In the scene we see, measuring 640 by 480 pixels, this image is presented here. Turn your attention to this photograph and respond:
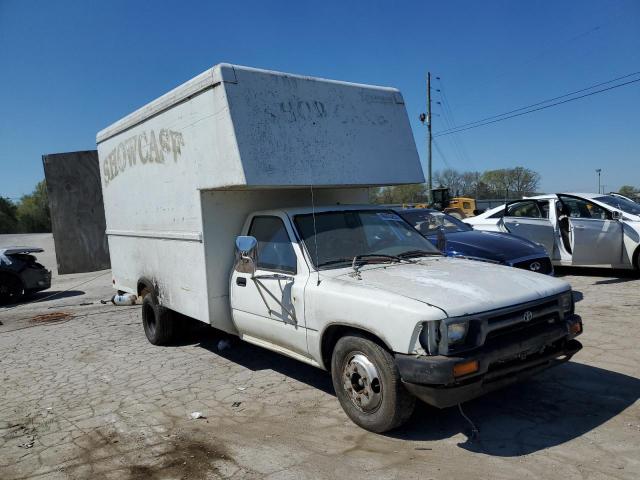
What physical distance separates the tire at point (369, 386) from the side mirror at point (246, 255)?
122 centimetres

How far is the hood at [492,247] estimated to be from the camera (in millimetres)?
7449

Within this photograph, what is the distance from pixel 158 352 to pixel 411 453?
13.3ft

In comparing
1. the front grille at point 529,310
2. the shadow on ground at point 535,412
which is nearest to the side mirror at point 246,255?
the shadow on ground at point 535,412

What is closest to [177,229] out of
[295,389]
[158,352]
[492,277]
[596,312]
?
[158,352]

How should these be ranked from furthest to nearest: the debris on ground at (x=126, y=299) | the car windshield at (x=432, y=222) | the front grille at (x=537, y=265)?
the car windshield at (x=432, y=222) → the debris on ground at (x=126, y=299) → the front grille at (x=537, y=265)

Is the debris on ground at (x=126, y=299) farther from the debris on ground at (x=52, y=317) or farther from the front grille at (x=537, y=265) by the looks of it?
the front grille at (x=537, y=265)

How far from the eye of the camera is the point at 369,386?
367 cm

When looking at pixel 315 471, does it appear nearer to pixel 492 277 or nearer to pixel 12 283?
pixel 492 277

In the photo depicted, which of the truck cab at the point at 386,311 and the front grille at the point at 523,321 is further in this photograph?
the front grille at the point at 523,321

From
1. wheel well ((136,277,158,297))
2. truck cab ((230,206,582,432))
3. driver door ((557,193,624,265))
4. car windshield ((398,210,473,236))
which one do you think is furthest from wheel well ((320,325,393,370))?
driver door ((557,193,624,265))

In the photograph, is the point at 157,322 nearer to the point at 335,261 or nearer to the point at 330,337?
the point at 335,261

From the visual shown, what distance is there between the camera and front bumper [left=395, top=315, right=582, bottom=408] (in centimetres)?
321

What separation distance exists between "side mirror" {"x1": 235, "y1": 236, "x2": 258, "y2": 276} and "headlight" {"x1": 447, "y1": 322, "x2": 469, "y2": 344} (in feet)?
6.41

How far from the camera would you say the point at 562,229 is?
9820 millimetres
